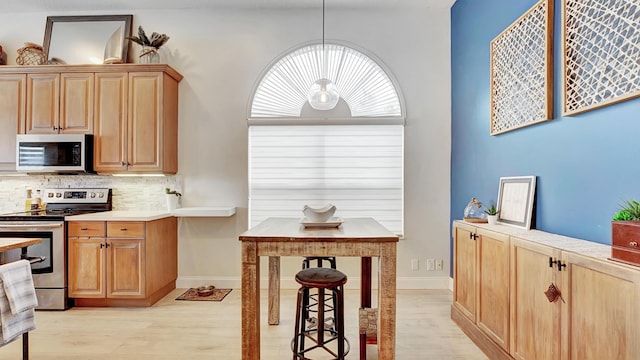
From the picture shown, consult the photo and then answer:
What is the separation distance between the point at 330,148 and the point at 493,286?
7.41ft

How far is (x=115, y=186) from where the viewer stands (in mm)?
3939

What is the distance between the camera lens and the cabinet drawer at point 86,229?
3.27 m

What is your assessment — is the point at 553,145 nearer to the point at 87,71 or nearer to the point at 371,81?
the point at 371,81

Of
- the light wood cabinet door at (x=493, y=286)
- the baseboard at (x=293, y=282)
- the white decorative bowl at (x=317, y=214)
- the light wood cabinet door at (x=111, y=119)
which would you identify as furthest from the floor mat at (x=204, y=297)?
the light wood cabinet door at (x=493, y=286)

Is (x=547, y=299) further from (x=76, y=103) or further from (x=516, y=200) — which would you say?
(x=76, y=103)

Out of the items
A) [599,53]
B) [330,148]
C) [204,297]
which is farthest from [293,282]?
[599,53]

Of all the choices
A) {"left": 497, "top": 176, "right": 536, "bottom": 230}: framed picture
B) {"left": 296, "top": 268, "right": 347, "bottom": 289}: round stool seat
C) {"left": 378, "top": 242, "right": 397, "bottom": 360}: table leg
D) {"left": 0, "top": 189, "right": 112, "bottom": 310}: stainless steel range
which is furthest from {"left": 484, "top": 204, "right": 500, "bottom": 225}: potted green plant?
{"left": 0, "top": 189, "right": 112, "bottom": 310}: stainless steel range

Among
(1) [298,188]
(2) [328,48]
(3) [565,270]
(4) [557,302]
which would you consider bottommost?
(4) [557,302]

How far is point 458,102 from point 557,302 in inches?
100

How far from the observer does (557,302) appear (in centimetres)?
168

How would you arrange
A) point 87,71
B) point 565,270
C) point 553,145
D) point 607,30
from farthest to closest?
point 87,71 < point 553,145 < point 607,30 < point 565,270

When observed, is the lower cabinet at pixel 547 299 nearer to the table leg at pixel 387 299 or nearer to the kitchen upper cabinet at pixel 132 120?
the table leg at pixel 387 299

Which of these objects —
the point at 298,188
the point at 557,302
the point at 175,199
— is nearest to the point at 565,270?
the point at 557,302

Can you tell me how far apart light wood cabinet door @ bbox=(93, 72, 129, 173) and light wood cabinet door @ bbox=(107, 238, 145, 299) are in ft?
Answer: 2.83
